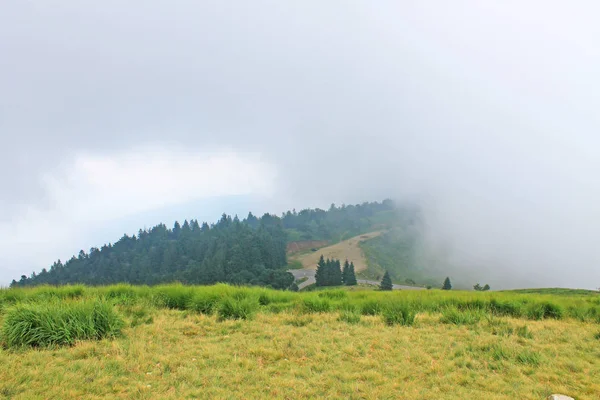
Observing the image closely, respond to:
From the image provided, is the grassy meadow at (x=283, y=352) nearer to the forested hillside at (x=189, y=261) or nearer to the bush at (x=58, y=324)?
the bush at (x=58, y=324)

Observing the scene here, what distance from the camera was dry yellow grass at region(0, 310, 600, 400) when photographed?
222 inches

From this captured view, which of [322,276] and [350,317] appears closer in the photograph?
[350,317]

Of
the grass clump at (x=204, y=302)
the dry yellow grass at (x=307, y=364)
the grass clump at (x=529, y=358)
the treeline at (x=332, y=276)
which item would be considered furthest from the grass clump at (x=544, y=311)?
the treeline at (x=332, y=276)

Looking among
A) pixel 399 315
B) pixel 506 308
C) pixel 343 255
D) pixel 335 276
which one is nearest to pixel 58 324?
pixel 399 315

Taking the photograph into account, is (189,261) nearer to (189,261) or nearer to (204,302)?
(189,261)

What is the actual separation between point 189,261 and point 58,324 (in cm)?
13525

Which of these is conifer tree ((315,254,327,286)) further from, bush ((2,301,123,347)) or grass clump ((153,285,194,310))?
bush ((2,301,123,347))

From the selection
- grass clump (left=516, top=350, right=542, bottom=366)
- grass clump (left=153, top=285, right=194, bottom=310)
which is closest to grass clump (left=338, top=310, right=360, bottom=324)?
grass clump (left=516, top=350, right=542, bottom=366)

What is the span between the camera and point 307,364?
22.3 ft

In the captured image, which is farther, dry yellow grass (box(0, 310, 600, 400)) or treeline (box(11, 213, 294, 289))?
treeline (box(11, 213, 294, 289))

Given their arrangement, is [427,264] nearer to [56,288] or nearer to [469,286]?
[469,286]

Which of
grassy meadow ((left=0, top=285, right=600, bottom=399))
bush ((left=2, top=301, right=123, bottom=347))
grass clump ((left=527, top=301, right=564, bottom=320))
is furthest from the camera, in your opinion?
grass clump ((left=527, top=301, right=564, bottom=320))

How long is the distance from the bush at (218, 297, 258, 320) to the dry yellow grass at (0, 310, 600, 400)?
0.82 meters

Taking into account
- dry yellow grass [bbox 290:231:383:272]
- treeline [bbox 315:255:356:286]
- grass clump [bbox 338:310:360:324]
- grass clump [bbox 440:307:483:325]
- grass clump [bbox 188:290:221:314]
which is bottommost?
treeline [bbox 315:255:356:286]
